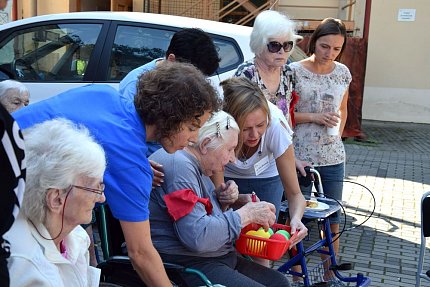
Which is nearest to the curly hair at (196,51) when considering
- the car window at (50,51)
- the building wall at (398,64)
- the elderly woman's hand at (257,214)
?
the elderly woman's hand at (257,214)

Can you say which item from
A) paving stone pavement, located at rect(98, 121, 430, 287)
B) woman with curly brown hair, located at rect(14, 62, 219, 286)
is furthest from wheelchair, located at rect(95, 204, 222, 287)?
paving stone pavement, located at rect(98, 121, 430, 287)

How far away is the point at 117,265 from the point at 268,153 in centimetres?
106

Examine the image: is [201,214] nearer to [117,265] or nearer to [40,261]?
[117,265]

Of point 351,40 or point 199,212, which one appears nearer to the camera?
point 199,212

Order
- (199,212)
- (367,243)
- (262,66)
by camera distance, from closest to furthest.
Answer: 1. (199,212)
2. (262,66)
3. (367,243)

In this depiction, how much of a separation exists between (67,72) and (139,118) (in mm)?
3296

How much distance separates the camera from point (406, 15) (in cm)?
1222

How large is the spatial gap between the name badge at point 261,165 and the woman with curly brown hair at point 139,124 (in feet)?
3.03

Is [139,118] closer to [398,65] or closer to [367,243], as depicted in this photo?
[367,243]

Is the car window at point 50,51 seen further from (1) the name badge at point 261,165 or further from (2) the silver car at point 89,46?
(1) the name badge at point 261,165

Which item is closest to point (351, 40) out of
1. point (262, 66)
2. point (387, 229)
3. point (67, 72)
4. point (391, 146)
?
point (391, 146)

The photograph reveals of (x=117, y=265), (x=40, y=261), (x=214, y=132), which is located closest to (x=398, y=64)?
(x=214, y=132)

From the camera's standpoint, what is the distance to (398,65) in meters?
12.4

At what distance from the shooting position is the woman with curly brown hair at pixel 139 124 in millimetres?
1928
